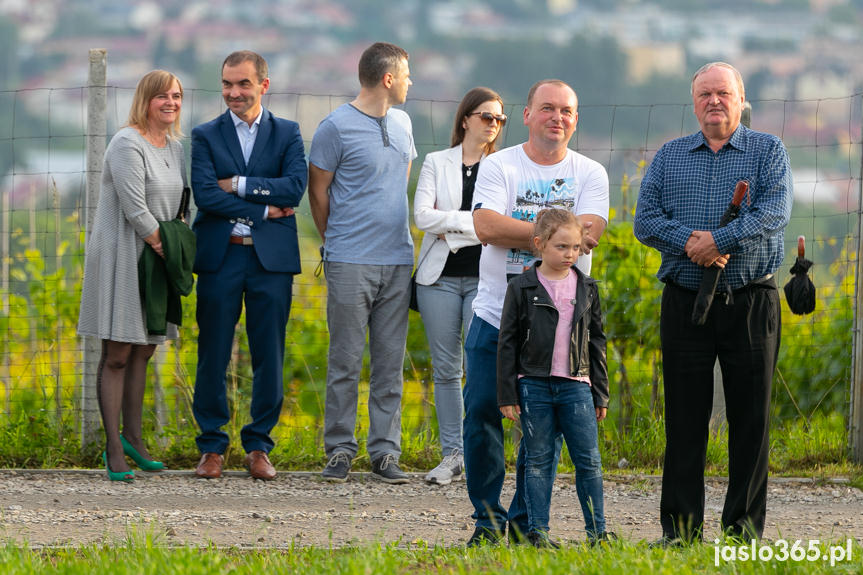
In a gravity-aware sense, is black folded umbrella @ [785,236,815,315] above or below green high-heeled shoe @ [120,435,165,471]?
above

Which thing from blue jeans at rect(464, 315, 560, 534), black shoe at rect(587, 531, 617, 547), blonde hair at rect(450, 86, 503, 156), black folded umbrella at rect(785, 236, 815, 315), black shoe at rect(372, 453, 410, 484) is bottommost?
black shoe at rect(372, 453, 410, 484)

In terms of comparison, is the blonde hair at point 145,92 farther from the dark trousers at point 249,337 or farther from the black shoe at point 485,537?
the black shoe at point 485,537

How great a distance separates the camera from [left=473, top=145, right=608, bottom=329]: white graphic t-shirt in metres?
4.66

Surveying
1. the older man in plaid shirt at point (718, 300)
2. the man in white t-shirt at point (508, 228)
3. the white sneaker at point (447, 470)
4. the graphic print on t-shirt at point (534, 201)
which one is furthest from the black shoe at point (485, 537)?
the white sneaker at point (447, 470)

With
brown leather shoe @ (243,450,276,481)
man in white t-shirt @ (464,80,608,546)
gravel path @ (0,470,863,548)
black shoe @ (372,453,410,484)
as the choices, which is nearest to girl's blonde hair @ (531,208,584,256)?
man in white t-shirt @ (464,80,608,546)

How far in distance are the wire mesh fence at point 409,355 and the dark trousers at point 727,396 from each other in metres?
2.17

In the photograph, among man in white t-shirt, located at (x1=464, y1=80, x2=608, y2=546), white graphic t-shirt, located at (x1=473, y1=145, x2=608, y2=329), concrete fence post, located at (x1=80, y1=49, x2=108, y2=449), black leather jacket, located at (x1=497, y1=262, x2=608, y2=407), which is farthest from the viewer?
concrete fence post, located at (x1=80, y1=49, x2=108, y2=449)

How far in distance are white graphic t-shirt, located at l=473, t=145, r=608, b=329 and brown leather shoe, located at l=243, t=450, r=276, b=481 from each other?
1987 millimetres

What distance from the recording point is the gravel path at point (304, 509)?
4785mm

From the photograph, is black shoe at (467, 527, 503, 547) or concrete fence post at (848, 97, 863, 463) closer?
black shoe at (467, 527, 503, 547)

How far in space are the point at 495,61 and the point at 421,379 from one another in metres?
60.4

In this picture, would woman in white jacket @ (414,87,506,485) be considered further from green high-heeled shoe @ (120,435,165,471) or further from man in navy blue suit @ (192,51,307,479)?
green high-heeled shoe @ (120,435,165,471)

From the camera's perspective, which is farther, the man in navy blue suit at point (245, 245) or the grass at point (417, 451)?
the grass at point (417, 451)

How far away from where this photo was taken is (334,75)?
64.6 metres
